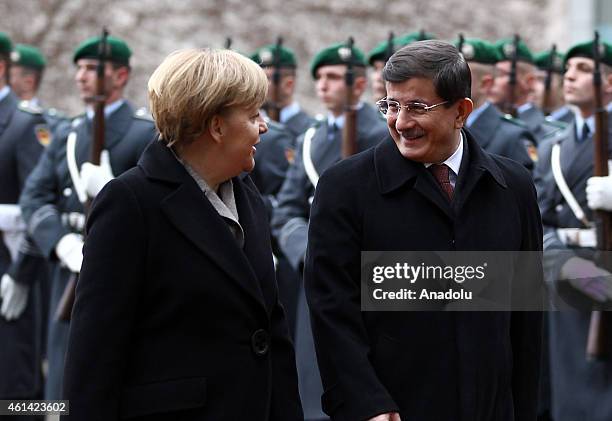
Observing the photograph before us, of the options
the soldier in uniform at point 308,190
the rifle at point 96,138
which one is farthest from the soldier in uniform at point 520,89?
the rifle at point 96,138

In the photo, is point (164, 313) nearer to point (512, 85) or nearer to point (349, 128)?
point (349, 128)

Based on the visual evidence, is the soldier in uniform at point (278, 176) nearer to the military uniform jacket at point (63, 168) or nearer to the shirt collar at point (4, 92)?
the military uniform jacket at point (63, 168)

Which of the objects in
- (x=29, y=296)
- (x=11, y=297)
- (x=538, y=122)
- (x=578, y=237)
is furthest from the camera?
(x=538, y=122)

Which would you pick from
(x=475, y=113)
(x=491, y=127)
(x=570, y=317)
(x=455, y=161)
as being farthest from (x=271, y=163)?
(x=455, y=161)

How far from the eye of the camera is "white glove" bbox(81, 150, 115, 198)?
6723 millimetres

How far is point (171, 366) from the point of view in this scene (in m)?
3.41

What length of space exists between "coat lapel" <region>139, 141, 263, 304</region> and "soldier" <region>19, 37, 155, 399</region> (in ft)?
10.6

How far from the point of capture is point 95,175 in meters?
6.72

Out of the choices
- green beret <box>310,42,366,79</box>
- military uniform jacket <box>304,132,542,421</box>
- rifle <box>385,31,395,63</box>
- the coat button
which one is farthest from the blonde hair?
green beret <box>310,42,366,79</box>

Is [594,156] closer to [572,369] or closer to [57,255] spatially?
[572,369]

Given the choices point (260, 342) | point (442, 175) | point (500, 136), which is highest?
point (500, 136)

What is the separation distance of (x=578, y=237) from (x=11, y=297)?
3149mm

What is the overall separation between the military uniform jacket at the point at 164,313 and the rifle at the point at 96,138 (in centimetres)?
336

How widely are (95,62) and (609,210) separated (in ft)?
10.0
